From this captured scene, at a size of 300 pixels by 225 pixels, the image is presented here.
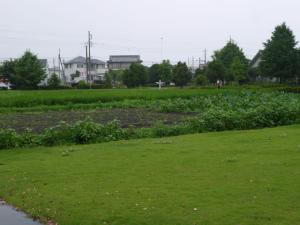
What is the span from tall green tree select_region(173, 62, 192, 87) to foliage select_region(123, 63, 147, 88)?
5.70 meters

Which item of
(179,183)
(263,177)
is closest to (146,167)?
(179,183)

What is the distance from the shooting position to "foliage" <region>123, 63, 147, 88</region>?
275 ft

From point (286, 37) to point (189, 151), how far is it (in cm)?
5712

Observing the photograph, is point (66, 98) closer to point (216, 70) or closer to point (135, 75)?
point (216, 70)

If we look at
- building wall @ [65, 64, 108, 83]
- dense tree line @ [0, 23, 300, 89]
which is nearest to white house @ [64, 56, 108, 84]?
building wall @ [65, 64, 108, 83]

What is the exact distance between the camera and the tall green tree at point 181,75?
8381 centimetres

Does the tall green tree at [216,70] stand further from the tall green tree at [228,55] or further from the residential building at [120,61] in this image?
the residential building at [120,61]

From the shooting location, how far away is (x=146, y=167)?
11055 millimetres

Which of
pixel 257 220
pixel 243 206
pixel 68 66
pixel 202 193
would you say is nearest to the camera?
pixel 257 220

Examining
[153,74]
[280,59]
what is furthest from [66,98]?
[153,74]

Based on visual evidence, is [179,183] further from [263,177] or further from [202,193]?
[263,177]

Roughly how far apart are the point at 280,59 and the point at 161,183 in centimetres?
5781

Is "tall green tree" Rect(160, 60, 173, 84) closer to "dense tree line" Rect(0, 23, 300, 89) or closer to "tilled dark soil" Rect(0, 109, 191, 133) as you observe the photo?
"dense tree line" Rect(0, 23, 300, 89)

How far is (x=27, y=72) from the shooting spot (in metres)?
69.4
